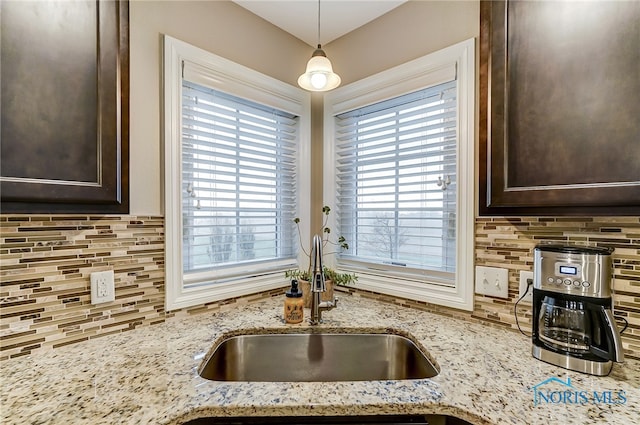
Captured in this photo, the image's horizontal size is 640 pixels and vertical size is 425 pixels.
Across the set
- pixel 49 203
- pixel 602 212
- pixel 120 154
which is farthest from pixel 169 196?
pixel 602 212

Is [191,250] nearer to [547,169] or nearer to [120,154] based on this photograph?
[120,154]

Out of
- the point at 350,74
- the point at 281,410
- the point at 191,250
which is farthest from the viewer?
the point at 350,74

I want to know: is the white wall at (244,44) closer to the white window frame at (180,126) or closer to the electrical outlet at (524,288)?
the white window frame at (180,126)

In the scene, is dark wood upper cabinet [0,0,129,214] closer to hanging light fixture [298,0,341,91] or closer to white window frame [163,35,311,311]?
white window frame [163,35,311,311]

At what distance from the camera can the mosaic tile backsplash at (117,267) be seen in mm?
1001

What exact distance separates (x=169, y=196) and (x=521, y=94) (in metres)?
1.35

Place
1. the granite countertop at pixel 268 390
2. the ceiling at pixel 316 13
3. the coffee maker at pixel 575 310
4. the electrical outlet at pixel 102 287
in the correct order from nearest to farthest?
the granite countertop at pixel 268 390, the coffee maker at pixel 575 310, the electrical outlet at pixel 102 287, the ceiling at pixel 316 13

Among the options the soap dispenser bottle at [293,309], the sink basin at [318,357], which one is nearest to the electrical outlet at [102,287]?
the sink basin at [318,357]

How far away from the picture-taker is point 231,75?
1.56 m

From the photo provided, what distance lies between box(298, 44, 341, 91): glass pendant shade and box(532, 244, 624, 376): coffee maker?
997 millimetres

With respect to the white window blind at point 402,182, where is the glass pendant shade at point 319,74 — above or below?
above

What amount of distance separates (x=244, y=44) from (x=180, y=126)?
1.99 feet

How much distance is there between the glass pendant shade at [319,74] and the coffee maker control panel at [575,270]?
1.00 meters

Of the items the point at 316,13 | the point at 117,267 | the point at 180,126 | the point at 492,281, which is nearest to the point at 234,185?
the point at 180,126
